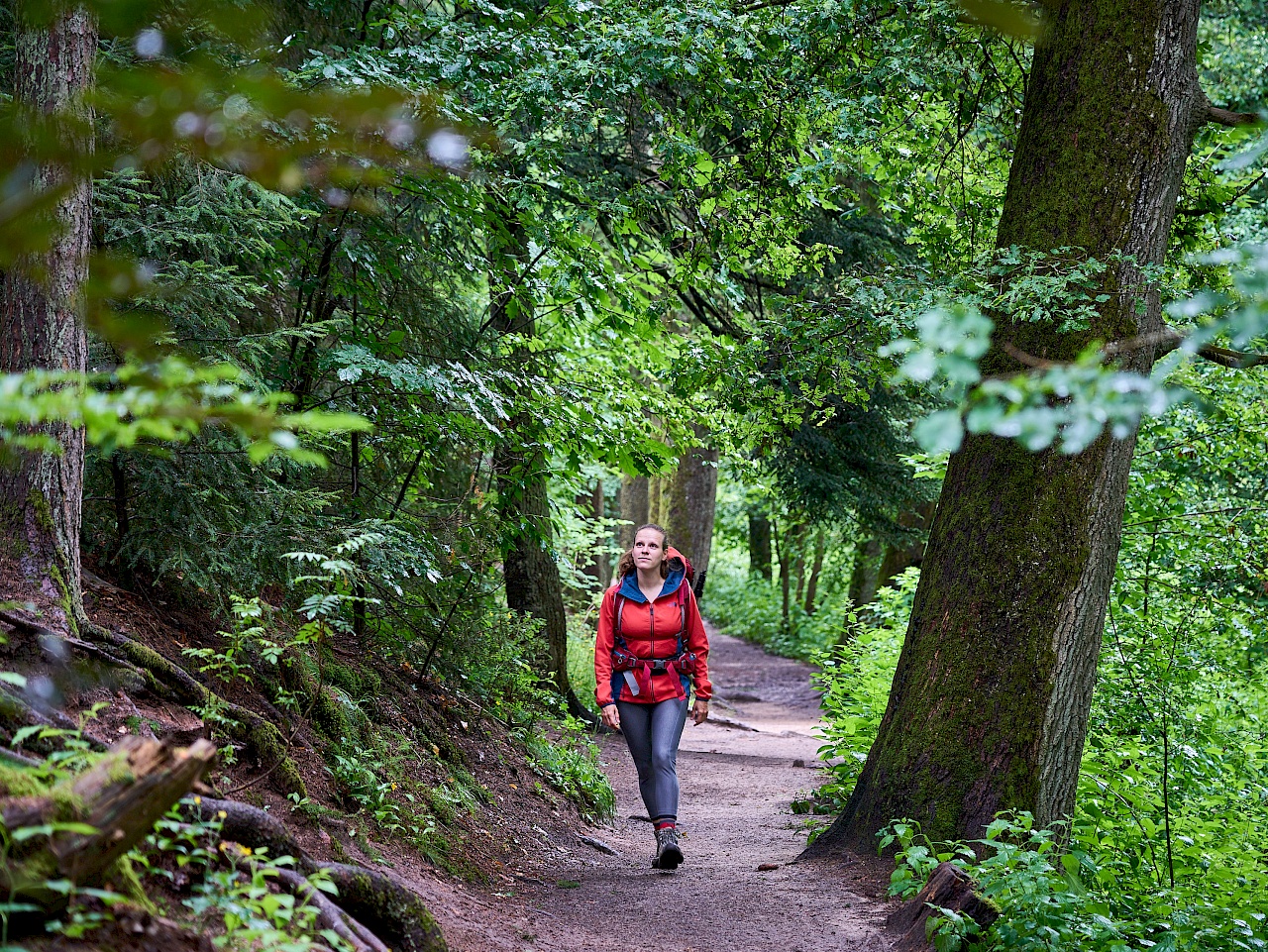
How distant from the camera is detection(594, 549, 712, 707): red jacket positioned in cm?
634

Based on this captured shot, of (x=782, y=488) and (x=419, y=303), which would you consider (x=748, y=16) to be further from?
(x=782, y=488)

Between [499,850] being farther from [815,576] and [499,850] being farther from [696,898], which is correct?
[815,576]

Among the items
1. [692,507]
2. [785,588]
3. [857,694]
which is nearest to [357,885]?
[857,694]

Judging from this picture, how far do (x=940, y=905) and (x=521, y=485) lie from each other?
369cm

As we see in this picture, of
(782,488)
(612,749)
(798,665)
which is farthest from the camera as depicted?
(798,665)

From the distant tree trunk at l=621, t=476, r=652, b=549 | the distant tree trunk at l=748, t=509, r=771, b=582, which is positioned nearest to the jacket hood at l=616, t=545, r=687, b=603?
the distant tree trunk at l=621, t=476, r=652, b=549

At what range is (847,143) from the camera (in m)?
7.25

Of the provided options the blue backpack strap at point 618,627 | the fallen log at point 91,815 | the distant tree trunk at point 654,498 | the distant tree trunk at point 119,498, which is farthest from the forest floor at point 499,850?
the distant tree trunk at point 654,498

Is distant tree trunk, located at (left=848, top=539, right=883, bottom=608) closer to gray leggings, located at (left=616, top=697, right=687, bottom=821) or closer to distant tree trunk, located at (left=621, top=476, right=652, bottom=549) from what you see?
distant tree trunk, located at (left=621, top=476, right=652, bottom=549)

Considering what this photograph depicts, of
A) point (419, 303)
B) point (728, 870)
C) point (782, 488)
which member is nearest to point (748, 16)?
Answer: point (419, 303)

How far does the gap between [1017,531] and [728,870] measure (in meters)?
2.83

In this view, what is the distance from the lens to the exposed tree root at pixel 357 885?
3311mm

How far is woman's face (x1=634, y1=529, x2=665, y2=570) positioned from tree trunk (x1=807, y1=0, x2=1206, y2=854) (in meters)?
1.80

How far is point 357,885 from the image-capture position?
3.59 meters
